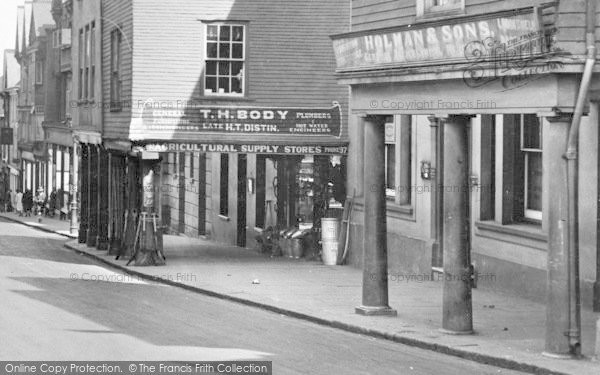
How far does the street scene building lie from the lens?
A: 45.2 feet

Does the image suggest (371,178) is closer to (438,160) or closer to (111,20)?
(438,160)

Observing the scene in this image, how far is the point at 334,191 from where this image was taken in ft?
95.8

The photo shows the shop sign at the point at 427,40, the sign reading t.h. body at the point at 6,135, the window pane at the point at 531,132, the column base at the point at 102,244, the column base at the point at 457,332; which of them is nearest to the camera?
the shop sign at the point at 427,40

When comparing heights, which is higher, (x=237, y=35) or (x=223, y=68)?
(x=237, y=35)

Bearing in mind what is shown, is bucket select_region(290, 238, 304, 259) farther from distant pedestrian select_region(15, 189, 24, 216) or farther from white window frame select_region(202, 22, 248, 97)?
distant pedestrian select_region(15, 189, 24, 216)

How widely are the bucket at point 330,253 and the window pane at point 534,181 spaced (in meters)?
8.02

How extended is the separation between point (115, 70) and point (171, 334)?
17.2 meters

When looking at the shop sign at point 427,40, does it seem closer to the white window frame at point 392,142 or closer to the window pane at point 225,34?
the white window frame at point 392,142

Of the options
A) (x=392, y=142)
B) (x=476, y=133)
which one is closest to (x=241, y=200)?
(x=392, y=142)

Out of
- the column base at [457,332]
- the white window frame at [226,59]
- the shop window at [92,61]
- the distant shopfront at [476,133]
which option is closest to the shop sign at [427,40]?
the distant shopfront at [476,133]

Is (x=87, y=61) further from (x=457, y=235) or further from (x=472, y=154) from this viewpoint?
(x=457, y=235)

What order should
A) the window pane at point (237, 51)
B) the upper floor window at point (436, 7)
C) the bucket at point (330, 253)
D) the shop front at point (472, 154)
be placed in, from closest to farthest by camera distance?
the shop front at point (472, 154) < the upper floor window at point (436, 7) < the bucket at point (330, 253) < the window pane at point (237, 51)

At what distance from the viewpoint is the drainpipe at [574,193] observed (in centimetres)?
1338

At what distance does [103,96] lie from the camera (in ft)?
110
